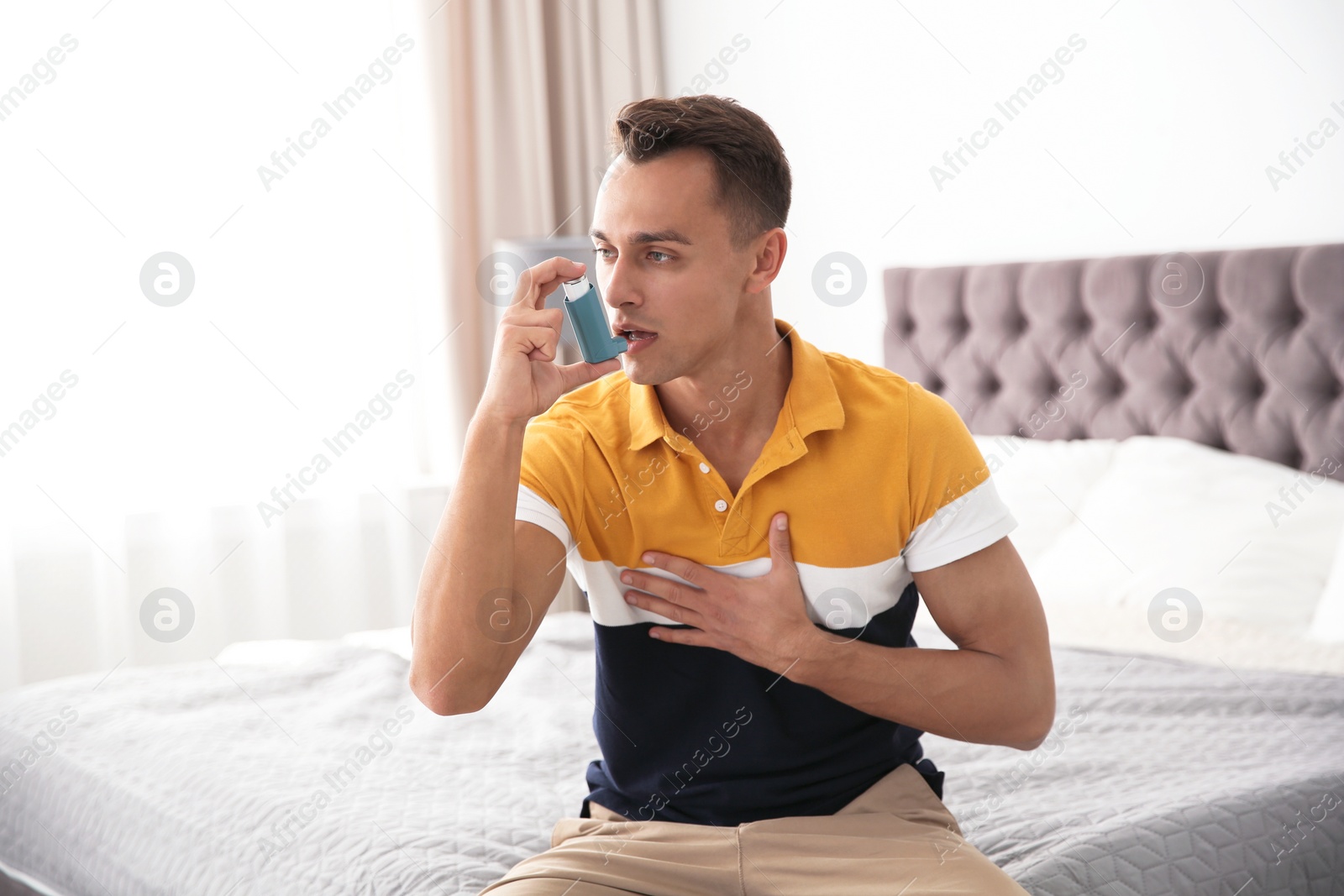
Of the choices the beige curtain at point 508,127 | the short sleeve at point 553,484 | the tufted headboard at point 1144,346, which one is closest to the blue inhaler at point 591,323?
the short sleeve at point 553,484

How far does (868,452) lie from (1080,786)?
648 mm

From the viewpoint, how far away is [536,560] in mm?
1356

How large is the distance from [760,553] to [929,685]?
0.79 ft

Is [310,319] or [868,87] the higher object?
[868,87]

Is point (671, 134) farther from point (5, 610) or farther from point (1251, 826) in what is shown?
point (5, 610)

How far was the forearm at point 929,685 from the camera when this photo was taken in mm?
1274

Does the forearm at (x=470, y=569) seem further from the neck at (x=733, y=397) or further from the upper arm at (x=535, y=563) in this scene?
the neck at (x=733, y=397)

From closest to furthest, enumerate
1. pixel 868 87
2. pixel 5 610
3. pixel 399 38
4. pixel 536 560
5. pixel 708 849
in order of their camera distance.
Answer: pixel 708 849, pixel 536 560, pixel 5 610, pixel 868 87, pixel 399 38

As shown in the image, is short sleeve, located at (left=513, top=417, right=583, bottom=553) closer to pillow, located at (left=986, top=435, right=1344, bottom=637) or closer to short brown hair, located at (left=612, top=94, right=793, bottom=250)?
short brown hair, located at (left=612, top=94, right=793, bottom=250)

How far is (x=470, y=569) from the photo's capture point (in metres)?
1.28

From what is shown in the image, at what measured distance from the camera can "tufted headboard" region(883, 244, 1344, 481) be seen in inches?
98.7

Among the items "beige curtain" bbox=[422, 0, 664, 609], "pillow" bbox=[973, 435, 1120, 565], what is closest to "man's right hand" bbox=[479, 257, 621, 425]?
"pillow" bbox=[973, 435, 1120, 565]

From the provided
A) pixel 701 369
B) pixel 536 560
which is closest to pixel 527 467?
pixel 536 560

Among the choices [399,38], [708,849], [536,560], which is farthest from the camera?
[399,38]
